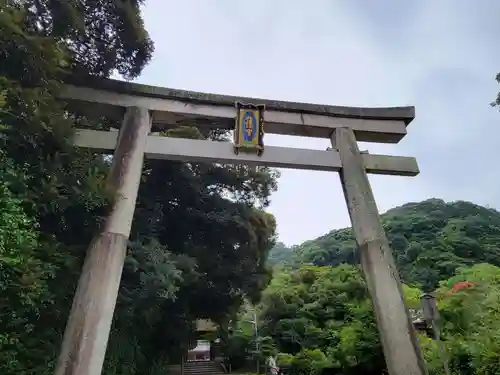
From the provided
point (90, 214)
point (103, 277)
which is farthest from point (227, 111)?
point (103, 277)

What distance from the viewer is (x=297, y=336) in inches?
502

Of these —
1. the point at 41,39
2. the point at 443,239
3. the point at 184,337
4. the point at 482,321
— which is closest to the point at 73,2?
the point at 41,39

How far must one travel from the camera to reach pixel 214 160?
19.2 feet

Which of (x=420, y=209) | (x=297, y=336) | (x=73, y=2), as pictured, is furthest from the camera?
(x=420, y=209)

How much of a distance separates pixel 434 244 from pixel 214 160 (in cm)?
2269

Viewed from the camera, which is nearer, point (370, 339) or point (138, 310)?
point (138, 310)

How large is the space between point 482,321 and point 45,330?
721 centimetres

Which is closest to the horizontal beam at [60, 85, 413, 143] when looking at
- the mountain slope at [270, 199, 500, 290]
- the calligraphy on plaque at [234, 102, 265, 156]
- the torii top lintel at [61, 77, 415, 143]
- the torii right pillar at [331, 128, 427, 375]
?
the torii top lintel at [61, 77, 415, 143]

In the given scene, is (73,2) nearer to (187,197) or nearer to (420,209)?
(187,197)

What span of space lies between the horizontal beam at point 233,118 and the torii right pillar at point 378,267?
0.98 ft

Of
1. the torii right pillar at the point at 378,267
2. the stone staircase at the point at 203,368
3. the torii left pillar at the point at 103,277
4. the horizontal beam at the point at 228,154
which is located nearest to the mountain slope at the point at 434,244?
the stone staircase at the point at 203,368

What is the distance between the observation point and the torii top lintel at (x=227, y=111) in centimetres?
588

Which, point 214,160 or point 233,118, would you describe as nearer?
point 214,160

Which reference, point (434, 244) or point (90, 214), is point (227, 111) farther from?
point (434, 244)
